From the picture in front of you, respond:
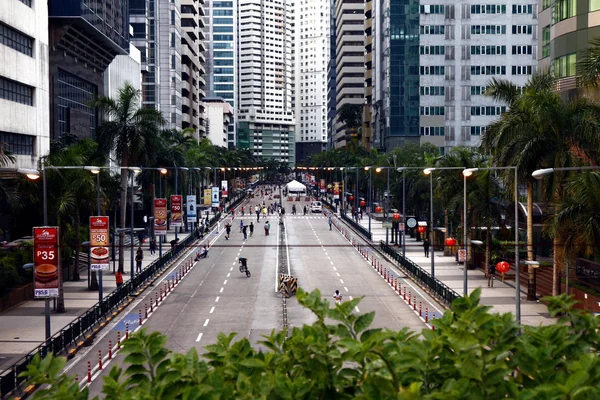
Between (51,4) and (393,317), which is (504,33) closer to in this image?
(51,4)

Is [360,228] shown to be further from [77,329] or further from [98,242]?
[77,329]

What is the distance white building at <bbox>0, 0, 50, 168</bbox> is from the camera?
185 ft

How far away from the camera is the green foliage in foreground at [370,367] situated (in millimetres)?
8008

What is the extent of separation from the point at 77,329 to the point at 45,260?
10.5 ft

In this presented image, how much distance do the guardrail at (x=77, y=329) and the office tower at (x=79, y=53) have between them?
82.0 feet

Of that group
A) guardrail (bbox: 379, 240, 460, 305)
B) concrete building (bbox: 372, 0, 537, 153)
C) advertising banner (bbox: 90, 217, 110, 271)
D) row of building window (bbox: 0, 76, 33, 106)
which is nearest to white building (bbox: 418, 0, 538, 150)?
concrete building (bbox: 372, 0, 537, 153)

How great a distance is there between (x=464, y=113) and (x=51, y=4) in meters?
79.9

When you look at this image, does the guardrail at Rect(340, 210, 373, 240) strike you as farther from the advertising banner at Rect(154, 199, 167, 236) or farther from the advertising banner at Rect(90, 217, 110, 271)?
the advertising banner at Rect(90, 217, 110, 271)

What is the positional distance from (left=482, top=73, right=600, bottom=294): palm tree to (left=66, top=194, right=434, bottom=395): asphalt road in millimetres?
9224

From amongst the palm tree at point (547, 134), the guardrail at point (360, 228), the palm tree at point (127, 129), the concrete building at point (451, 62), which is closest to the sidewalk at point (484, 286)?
the palm tree at point (547, 134)

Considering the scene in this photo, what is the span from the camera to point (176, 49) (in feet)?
474

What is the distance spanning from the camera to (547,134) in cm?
4081

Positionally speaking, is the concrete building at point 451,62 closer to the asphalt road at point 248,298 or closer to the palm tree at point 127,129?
the asphalt road at point 248,298

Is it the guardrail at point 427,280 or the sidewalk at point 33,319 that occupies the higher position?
the guardrail at point 427,280
